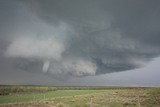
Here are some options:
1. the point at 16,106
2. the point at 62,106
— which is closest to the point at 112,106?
the point at 62,106

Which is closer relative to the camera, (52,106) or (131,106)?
(131,106)

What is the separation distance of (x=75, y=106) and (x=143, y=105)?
1592cm

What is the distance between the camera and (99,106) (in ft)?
188

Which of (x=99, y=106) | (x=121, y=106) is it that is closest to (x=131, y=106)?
(x=121, y=106)

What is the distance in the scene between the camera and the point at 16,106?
215ft

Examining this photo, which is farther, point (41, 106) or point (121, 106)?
point (41, 106)

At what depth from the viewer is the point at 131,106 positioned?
56.0m

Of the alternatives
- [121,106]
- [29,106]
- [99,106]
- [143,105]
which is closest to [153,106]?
[143,105]

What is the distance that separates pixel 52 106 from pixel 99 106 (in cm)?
1185

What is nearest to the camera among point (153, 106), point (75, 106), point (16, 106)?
point (153, 106)

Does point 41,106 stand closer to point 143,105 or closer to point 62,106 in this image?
point 62,106

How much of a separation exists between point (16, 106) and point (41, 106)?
27.4ft

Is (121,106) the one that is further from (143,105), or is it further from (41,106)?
(41,106)

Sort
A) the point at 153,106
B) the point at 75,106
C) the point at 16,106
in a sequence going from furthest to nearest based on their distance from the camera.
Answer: the point at 16,106 → the point at 75,106 → the point at 153,106
